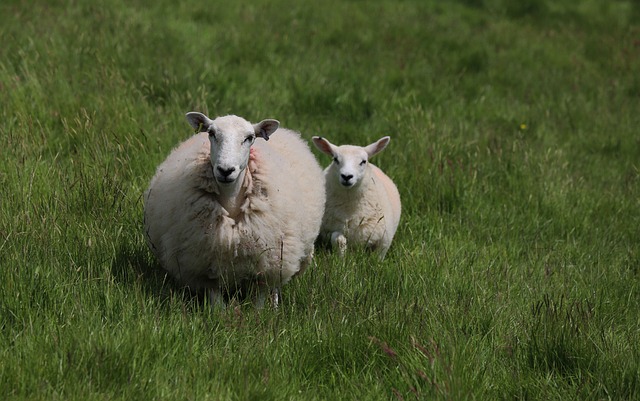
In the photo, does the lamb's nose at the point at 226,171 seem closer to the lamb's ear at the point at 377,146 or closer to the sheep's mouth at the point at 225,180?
the sheep's mouth at the point at 225,180

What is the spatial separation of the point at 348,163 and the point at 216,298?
1614 mm

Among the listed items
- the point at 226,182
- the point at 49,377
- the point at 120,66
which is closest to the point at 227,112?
the point at 120,66

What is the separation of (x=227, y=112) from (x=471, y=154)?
204 centimetres

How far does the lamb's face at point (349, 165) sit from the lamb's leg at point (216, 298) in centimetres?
141

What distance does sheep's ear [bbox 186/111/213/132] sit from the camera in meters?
4.34

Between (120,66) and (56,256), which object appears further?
(120,66)

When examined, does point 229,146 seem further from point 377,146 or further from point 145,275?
point 377,146

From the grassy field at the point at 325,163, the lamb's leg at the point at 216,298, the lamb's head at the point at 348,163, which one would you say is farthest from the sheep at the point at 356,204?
the lamb's leg at the point at 216,298

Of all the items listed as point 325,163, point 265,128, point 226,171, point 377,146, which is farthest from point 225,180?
point 325,163

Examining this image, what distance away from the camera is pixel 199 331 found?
12.1 feet

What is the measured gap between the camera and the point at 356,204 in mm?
5668

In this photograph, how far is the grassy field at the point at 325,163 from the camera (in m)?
3.48

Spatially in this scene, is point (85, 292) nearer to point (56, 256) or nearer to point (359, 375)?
point (56, 256)

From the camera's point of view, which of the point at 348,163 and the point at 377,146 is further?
the point at 377,146
